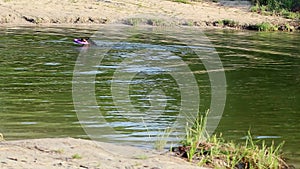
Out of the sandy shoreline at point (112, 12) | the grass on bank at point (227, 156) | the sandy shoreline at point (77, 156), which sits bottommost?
the sandy shoreline at point (112, 12)

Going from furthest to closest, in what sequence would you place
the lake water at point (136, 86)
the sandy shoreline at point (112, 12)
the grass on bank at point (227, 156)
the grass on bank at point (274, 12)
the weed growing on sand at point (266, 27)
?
the grass on bank at point (274, 12) < the weed growing on sand at point (266, 27) < the sandy shoreline at point (112, 12) < the lake water at point (136, 86) < the grass on bank at point (227, 156)

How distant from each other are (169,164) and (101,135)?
208 cm

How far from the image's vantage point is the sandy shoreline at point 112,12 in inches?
1040

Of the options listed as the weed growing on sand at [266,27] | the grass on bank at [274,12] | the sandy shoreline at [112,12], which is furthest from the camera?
the grass on bank at [274,12]

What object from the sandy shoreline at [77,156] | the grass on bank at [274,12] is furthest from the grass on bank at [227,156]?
the grass on bank at [274,12]

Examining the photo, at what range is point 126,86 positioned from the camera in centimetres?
1322

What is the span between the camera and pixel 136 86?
13320 millimetres

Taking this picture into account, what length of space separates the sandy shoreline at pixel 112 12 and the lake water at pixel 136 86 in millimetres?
3683

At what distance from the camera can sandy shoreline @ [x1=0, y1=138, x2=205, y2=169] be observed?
6543 mm

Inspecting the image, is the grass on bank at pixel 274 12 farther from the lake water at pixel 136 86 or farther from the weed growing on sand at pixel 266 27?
the lake water at pixel 136 86

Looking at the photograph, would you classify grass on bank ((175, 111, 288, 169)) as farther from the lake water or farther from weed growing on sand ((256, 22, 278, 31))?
weed growing on sand ((256, 22, 278, 31))

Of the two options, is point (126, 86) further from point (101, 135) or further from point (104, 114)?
point (101, 135)

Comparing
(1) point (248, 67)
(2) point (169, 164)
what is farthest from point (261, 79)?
(2) point (169, 164)

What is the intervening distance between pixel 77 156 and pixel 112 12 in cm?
2212
